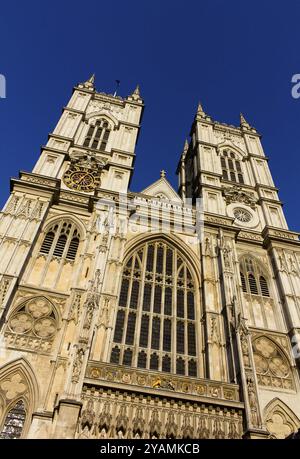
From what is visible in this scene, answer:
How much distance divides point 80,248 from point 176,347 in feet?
23.1

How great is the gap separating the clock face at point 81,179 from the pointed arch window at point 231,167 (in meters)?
10.6

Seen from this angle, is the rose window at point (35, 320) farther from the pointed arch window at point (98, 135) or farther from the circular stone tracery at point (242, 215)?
the pointed arch window at point (98, 135)

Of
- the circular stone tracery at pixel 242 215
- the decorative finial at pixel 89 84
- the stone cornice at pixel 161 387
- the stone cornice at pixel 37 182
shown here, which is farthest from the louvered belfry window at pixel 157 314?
the decorative finial at pixel 89 84

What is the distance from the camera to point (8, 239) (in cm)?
1697

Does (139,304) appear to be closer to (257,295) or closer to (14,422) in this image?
(257,295)

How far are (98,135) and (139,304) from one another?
16199 millimetres

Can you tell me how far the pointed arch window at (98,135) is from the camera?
26953 millimetres

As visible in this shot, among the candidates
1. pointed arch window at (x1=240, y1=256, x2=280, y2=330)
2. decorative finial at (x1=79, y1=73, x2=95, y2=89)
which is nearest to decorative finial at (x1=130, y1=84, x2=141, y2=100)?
decorative finial at (x1=79, y1=73, x2=95, y2=89)

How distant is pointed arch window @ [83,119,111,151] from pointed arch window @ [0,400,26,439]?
733 inches

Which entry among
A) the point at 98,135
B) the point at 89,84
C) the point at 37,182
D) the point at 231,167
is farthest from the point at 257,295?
the point at 89,84

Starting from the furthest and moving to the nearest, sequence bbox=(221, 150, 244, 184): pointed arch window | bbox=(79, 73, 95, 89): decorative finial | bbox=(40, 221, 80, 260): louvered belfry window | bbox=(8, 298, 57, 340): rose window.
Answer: bbox=(79, 73, 95, 89): decorative finial → bbox=(221, 150, 244, 184): pointed arch window → bbox=(40, 221, 80, 260): louvered belfry window → bbox=(8, 298, 57, 340): rose window

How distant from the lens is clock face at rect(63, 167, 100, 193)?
22.5 meters

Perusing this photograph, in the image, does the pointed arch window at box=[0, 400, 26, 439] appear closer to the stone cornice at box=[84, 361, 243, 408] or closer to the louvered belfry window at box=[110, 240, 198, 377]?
the stone cornice at box=[84, 361, 243, 408]
